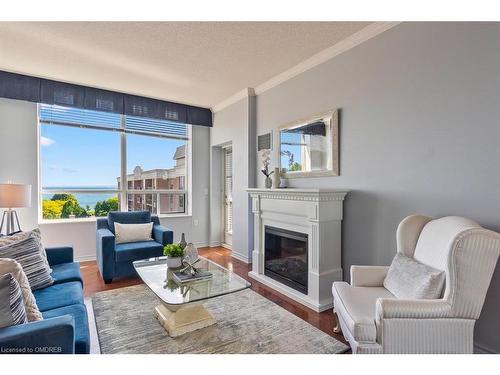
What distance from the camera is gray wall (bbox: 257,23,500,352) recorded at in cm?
180

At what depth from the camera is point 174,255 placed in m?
2.46

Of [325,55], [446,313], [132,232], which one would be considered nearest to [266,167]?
[325,55]

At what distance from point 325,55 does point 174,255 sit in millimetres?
2663

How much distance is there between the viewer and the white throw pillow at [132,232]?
11.9 ft

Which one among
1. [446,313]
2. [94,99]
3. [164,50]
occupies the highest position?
[164,50]

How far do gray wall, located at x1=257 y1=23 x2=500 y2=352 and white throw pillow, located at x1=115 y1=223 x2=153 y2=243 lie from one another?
251cm

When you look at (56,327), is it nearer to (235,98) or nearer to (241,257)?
(241,257)

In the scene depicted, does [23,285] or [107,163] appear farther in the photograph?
[107,163]

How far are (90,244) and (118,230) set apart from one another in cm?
110

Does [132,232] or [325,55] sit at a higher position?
[325,55]

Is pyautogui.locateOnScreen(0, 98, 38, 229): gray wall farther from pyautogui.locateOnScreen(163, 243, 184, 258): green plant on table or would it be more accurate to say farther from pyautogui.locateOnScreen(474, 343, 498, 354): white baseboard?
pyautogui.locateOnScreen(474, 343, 498, 354): white baseboard

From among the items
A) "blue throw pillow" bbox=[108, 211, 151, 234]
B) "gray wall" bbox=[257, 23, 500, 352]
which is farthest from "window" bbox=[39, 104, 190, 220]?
"gray wall" bbox=[257, 23, 500, 352]

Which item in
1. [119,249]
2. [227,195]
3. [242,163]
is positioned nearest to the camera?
[119,249]
